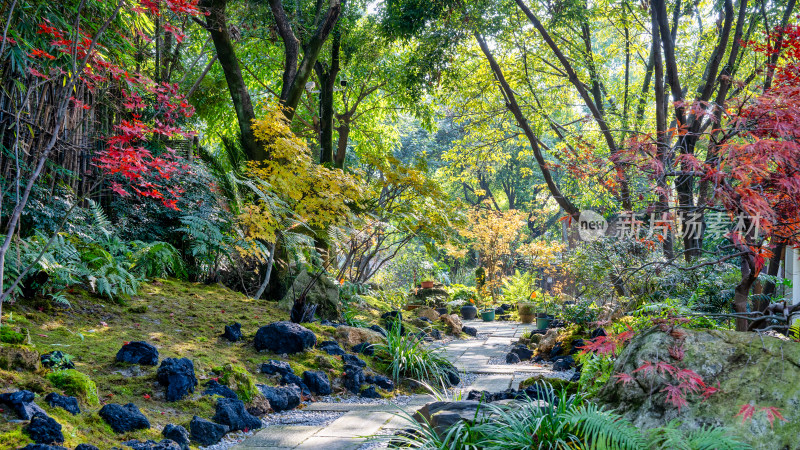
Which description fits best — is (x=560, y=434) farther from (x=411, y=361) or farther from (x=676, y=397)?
(x=411, y=361)

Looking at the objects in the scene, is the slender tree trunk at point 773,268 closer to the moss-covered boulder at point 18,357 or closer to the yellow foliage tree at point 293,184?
the yellow foliage tree at point 293,184

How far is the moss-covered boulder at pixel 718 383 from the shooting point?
2.58 m

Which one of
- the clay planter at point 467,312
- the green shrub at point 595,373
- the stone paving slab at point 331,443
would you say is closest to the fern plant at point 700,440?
the green shrub at point 595,373

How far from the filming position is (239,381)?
153 inches

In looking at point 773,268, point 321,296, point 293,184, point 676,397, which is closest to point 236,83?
point 293,184

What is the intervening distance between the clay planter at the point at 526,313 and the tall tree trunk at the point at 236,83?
6687 mm

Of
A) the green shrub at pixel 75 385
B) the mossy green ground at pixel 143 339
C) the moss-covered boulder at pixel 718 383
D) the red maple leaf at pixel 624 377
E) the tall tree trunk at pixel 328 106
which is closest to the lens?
the moss-covered boulder at pixel 718 383

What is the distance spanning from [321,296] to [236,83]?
2.93 metres

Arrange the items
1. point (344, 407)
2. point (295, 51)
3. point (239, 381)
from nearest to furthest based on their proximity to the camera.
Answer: point (239, 381)
point (344, 407)
point (295, 51)

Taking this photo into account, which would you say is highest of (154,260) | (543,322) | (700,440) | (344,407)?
(154,260)

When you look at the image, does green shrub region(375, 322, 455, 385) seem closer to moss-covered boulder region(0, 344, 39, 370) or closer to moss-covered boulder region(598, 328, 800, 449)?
moss-covered boulder region(598, 328, 800, 449)

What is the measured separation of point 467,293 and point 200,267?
8147mm

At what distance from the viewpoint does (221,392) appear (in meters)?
3.68

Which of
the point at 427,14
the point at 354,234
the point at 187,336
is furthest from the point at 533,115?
the point at 187,336
